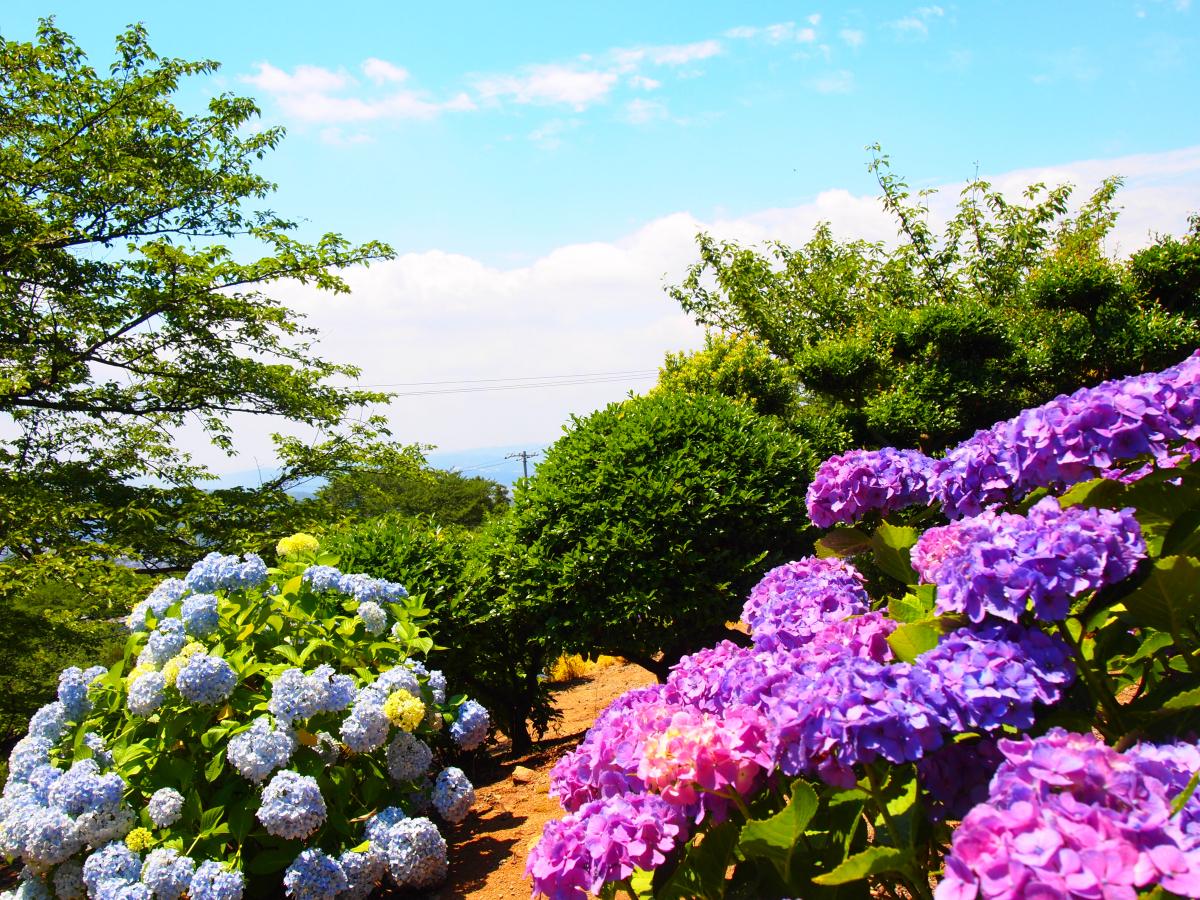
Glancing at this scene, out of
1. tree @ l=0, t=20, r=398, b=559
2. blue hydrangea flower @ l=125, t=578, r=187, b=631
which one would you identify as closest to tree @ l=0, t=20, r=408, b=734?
tree @ l=0, t=20, r=398, b=559

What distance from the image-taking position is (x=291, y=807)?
2.92m

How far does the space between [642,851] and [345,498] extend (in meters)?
16.0

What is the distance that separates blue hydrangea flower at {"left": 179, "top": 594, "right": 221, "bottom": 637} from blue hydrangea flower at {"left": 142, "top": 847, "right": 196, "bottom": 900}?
2.96 ft

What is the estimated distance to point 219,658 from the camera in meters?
3.22

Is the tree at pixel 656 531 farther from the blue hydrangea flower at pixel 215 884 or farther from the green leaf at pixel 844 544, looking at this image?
the blue hydrangea flower at pixel 215 884

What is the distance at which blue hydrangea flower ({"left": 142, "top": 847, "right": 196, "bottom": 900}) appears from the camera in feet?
9.53

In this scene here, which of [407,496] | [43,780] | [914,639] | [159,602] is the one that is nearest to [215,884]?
[43,780]

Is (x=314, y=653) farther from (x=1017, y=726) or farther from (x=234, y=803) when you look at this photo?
(x=1017, y=726)

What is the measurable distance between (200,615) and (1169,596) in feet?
11.3

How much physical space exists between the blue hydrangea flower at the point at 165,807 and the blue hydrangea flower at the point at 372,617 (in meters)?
1.01

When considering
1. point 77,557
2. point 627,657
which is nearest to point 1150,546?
point 627,657

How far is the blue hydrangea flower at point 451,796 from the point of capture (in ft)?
11.5

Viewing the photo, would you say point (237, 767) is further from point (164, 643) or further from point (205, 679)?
point (164, 643)

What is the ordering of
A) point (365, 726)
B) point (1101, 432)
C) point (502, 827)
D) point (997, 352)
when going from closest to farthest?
point (1101, 432)
point (365, 726)
point (502, 827)
point (997, 352)
